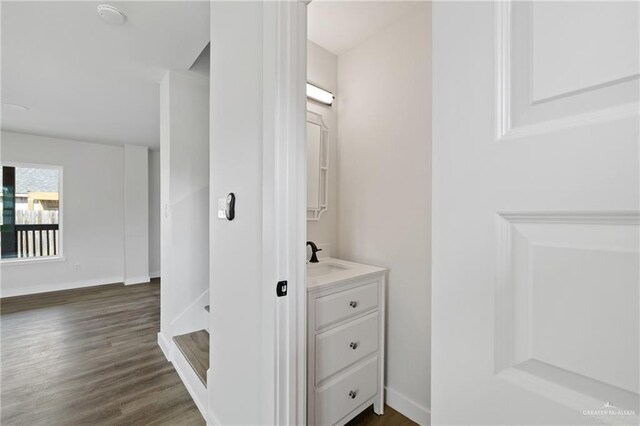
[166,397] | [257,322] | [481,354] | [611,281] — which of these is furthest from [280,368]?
[166,397]

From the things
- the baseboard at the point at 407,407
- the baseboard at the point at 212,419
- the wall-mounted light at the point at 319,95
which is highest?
the wall-mounted light at the point at 319,95

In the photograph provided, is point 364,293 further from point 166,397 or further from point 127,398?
point 127,398

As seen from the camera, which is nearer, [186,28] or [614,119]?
[614,119]

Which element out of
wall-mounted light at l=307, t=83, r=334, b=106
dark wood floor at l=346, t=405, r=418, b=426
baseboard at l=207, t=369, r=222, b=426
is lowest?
dark wood floor at l=346, t=405, r=418, b=426

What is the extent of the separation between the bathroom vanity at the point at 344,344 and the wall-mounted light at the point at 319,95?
51.3 inches

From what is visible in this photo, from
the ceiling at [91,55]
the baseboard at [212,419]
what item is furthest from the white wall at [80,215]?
the baseboard at [212,419]

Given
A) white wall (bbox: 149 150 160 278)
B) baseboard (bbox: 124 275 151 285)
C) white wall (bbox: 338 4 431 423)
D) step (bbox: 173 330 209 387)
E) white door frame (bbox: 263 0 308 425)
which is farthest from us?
white wall (bbox: 149 150 160 278)

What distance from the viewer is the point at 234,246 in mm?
1349

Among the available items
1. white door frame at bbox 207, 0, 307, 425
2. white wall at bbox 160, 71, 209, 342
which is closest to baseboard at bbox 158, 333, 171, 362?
white wall at bbox 160, 71, 209, 342

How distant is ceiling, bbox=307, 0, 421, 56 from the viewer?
1818 millimetres

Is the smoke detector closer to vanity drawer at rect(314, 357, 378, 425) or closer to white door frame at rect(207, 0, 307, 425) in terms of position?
white door frame at rect(207, 0, 307, 425)

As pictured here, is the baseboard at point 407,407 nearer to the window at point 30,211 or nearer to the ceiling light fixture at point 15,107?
the ceiling light fixture at point 15,107

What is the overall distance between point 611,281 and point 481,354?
0.19 m

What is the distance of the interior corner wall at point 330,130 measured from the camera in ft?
7.16
